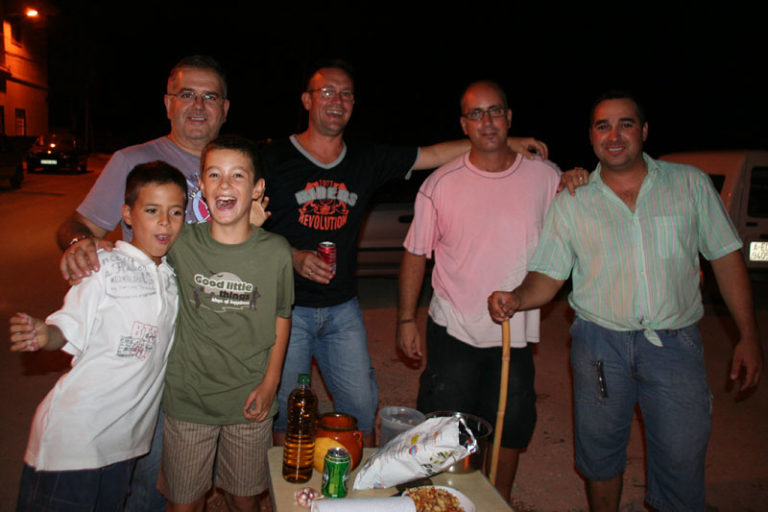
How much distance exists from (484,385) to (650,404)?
0.97 metres

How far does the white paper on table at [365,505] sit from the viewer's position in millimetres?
Result: 1943

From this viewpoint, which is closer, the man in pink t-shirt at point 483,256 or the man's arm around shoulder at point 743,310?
the man's arm around shoulder at point 743,310

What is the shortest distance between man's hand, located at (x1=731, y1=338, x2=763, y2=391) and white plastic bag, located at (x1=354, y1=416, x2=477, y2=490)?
6.18 feet

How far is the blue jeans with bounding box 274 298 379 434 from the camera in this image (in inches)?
141

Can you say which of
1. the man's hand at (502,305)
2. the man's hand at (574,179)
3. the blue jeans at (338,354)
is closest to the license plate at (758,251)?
the man's hand at (574,179)

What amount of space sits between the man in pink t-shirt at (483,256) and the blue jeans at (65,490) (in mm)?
1920

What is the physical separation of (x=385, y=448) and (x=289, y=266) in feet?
3.35

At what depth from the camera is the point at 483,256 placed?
3453mm

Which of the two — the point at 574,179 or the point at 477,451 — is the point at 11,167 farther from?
the point at 477,451

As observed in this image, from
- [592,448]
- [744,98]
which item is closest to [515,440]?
[592,448]

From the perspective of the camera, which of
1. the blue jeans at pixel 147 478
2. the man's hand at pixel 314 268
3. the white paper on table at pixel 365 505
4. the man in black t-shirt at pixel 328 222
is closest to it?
the white paper on table at pixel 365 505

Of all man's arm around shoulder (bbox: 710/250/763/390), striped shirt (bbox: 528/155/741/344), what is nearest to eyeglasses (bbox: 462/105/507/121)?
striped shirt (bbox: 528/155/741/344)

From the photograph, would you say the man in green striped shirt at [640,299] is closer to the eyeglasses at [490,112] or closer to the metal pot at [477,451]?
the eyeglasses at [490,112]

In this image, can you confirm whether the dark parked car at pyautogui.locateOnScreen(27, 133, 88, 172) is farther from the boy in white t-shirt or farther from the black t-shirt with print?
the boy in white t-shirt
